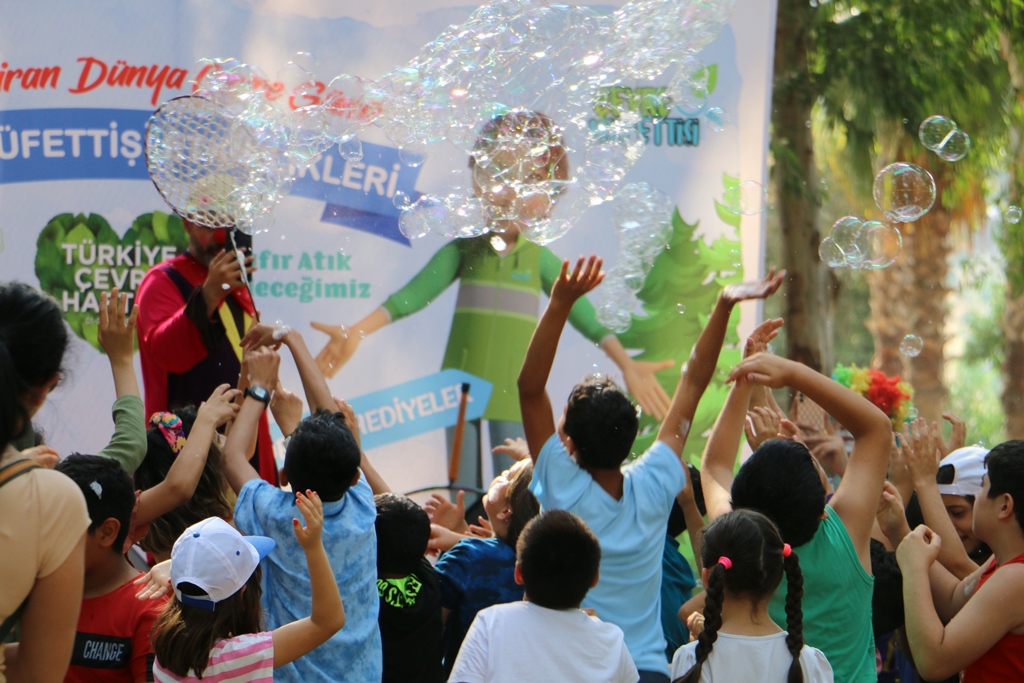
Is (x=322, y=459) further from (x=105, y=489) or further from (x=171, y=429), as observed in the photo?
(x=171, y=429)

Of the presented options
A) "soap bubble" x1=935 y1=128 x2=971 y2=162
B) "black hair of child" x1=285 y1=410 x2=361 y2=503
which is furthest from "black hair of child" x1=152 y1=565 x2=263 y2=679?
"soap bubble" x1=935 y1=128 x2=971 y2=162

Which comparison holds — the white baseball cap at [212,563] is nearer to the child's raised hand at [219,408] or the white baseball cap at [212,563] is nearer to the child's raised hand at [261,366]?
the child's raised hand at [219,408]

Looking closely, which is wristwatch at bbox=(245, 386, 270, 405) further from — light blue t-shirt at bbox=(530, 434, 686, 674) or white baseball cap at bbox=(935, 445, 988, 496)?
white baseball cap at bbox=(935, 445, 988, 496)

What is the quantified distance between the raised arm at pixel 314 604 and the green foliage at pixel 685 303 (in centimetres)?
348

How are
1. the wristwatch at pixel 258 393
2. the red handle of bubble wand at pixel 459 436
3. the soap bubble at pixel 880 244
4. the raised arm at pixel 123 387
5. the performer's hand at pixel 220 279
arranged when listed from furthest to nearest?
1. the red handle of bubble wand at pixel 459 436
2. the soap bubble at pixel 880 244
3. the performer's hand at pixel 220 279
4. the wristwatch at pixel 258 393
5. the raised arm at pixel 123 387

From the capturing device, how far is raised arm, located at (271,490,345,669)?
2.39m

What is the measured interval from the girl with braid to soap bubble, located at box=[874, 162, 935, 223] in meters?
3.21

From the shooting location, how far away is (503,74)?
4.38 m

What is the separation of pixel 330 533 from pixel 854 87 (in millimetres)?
7765

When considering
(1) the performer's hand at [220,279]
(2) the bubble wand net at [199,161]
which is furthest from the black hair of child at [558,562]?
(2) the bubble wand net at [199,161]

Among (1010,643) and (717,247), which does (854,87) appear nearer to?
(717,247)

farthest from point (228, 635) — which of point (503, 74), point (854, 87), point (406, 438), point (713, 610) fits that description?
point (854, 87)

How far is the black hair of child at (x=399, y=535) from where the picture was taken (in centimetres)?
304

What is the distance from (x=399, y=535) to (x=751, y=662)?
1.09 meters
